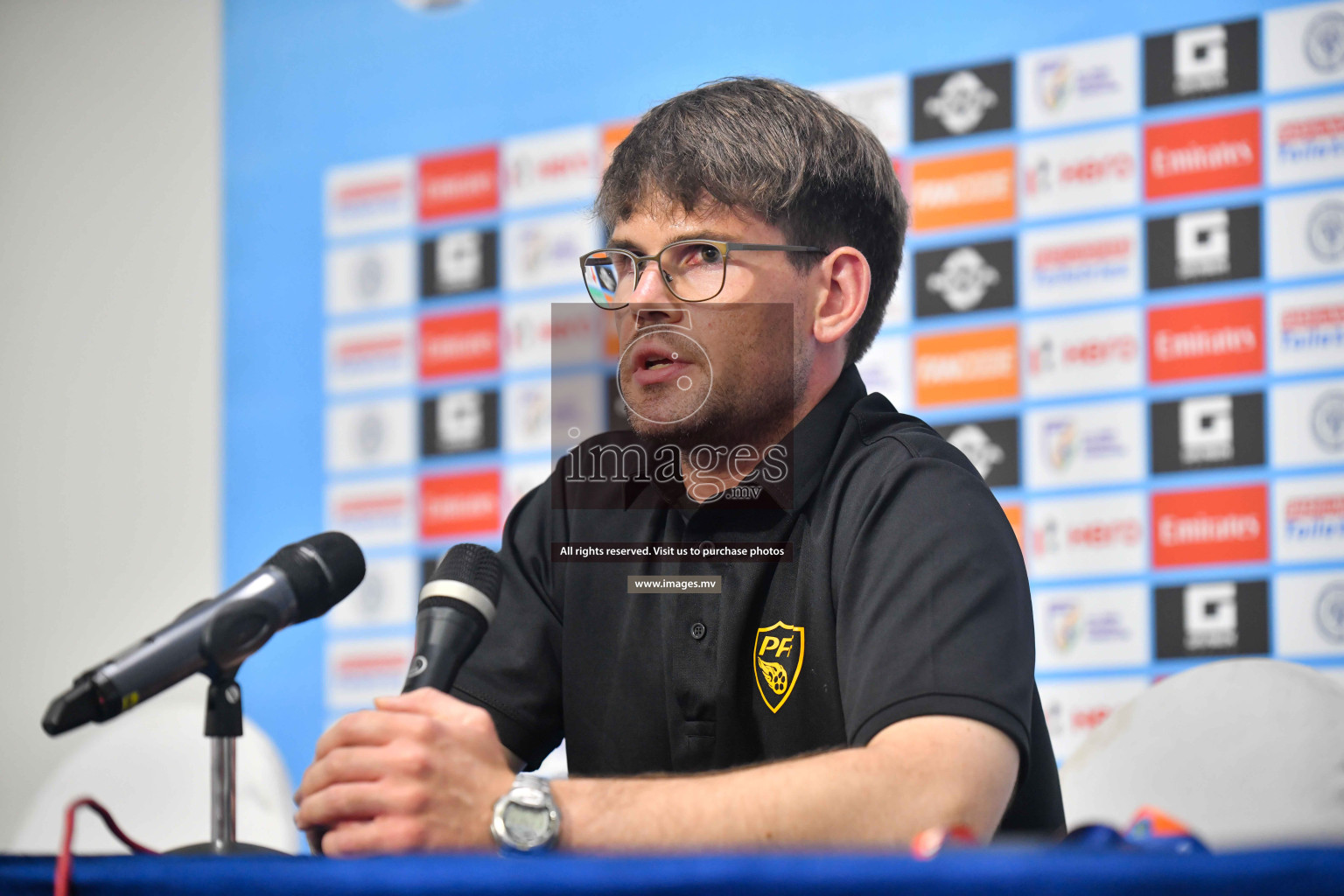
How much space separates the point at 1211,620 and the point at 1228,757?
70cm

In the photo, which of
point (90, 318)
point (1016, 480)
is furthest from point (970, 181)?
point (90, 318)

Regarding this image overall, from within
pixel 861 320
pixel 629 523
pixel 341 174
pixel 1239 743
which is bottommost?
pixel 1239 743

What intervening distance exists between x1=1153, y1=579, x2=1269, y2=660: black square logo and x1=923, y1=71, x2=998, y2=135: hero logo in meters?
0.99

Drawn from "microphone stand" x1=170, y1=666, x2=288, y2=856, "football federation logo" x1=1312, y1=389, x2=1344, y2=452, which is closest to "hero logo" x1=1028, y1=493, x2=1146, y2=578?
"football federation logo" x1=1312, y1=389, x2=1344, y2=452

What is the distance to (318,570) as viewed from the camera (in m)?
0.90

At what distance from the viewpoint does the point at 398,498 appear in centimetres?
271

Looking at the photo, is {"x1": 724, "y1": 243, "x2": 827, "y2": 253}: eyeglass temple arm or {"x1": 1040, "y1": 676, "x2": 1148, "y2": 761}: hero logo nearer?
{"x1": 724, "y1": 243, "x2": 827, "y2": 253}: eyeglass temple arm

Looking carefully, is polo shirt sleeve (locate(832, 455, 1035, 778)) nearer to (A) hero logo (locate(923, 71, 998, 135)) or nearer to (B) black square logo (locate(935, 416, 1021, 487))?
(B) black square logo (locate(935, 416, 1021, 487))

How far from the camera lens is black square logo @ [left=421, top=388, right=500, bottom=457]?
268 cm

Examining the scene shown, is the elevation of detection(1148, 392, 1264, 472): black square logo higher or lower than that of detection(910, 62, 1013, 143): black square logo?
lower

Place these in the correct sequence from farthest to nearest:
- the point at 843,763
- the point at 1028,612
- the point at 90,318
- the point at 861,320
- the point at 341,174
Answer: the point at 90,318 < the point at 341,174 < the point at 861,320 < the point at 1028,612 < the point at 843,763

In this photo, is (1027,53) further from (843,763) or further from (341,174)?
(843,763)

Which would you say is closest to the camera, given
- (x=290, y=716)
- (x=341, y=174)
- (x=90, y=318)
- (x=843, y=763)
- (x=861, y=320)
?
(x=843, y=763)

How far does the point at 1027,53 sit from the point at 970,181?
0.27 meters
